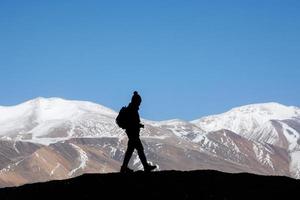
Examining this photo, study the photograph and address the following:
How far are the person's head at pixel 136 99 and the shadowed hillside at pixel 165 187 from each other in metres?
2.81

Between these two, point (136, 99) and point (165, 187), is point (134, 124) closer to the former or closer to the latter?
point (136, 99)

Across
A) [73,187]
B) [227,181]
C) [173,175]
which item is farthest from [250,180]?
[73,187]

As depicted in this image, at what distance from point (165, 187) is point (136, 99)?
3.92 m

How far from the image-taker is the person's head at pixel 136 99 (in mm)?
27625

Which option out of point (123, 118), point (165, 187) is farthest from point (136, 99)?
point (165, 187)

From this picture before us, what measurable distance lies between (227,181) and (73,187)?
19.9 ft

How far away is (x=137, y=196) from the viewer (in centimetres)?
2452

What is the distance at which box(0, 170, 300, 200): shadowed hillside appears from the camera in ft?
81.4

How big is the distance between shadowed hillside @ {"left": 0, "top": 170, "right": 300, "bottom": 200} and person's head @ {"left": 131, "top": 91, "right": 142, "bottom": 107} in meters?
2.81

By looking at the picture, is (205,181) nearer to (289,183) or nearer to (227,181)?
(227,181)

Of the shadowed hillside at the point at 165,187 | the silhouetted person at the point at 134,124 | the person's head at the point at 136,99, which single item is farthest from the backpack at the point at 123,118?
the shadowed hillside at the point at 165,187

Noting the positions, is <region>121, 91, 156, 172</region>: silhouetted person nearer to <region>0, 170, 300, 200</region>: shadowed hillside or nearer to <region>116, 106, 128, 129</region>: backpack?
<region>116, 106, 128, 129</region>: backpack

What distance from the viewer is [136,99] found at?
27.6m

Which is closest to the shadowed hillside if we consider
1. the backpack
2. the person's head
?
the backpack
